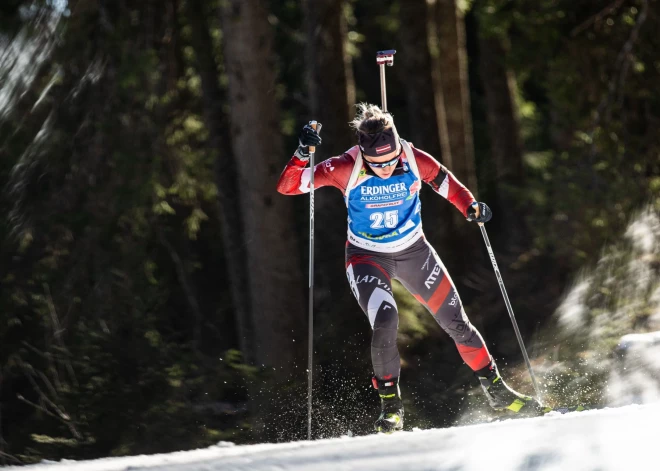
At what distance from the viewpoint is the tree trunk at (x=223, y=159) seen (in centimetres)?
1222

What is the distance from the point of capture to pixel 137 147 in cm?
1073

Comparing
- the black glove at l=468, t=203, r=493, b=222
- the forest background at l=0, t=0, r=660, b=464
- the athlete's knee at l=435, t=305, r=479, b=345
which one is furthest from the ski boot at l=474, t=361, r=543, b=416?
the forest background at l=0, t=0, r=660, b=464

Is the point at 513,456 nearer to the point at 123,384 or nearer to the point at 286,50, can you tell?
the point at 123,384

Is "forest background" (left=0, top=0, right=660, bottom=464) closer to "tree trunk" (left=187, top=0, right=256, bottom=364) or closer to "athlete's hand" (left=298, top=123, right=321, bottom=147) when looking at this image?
"tree trunk" (left=187, top=0, right=256, bottom=364)

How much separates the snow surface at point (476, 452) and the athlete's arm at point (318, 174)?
226cm

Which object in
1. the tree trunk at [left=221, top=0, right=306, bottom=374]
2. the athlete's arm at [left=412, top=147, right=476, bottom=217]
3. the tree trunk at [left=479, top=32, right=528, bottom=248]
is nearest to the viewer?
the athlete's arm at [left=412, top=147, right=476, bottom=217]

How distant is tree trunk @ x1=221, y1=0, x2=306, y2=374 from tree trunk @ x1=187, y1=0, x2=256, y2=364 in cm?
212

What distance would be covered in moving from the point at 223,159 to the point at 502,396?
7.05 meters

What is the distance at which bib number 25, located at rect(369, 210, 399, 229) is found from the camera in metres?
6.30

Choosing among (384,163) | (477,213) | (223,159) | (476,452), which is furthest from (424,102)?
(476,452)

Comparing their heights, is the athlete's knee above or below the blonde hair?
below

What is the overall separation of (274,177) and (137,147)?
7.09 ft

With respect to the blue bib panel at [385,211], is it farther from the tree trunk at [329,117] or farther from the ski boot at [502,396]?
the tree trunk at [329,117]

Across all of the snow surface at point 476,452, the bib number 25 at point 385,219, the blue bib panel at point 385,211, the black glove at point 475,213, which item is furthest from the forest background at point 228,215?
the snow surface at point 476,452
